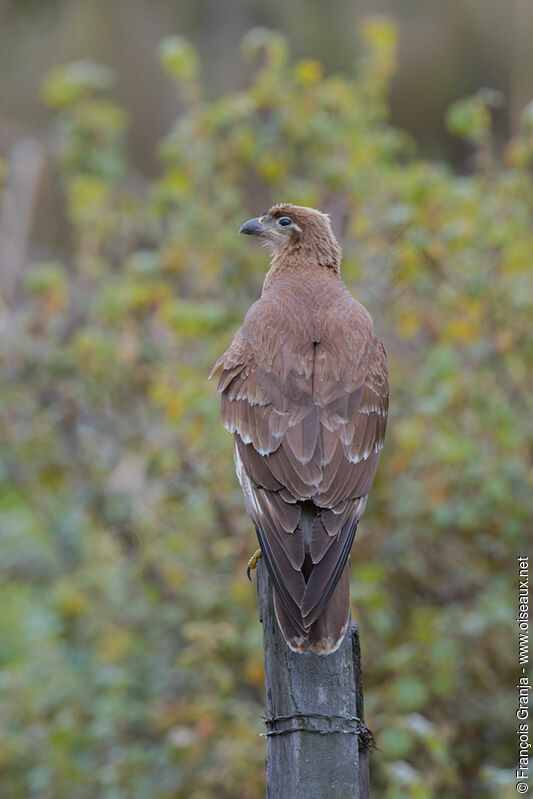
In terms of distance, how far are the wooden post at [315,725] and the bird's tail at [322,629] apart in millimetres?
20

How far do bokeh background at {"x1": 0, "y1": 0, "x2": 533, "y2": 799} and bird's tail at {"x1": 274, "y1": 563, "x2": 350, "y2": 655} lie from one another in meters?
1.76

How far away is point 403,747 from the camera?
185 inches

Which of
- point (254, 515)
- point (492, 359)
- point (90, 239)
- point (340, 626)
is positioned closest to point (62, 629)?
point (90, 239)

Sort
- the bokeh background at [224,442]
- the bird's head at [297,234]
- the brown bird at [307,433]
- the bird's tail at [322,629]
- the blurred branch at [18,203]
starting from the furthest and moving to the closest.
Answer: the blurred branch at [18,203], the bokeh background at [224,442], the bird's head at [297,234], the brown bird at [307,433], the bird's tail at [322,629]

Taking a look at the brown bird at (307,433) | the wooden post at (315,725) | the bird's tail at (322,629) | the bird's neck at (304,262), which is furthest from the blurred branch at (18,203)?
the wooden post at (315,725)

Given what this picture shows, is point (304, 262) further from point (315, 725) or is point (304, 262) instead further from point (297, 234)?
point (315, 725)

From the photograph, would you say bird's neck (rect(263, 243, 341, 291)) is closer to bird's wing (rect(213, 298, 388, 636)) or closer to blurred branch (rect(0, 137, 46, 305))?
bird's wing (rect(213, 298, 388, 636))

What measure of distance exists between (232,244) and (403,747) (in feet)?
8.41

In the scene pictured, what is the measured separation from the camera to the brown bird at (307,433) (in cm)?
300

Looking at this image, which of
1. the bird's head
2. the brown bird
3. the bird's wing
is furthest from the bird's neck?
the bird's wing

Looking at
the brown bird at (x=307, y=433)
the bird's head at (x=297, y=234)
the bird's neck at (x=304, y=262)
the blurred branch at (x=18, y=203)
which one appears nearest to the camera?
the brown bird at (x=307, y=433)

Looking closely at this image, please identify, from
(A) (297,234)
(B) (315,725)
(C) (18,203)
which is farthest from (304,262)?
(C) (18,203)

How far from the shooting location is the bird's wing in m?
3.08

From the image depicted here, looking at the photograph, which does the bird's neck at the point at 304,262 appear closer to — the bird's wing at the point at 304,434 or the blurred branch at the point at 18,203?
the bird's wing at the point at 304,434
